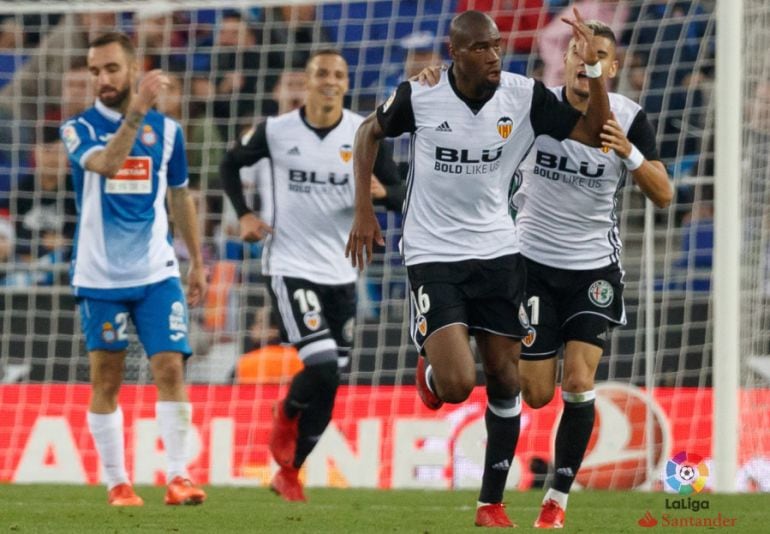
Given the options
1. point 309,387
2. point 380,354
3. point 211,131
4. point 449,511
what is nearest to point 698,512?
point 449,511

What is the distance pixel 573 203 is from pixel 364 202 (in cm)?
131

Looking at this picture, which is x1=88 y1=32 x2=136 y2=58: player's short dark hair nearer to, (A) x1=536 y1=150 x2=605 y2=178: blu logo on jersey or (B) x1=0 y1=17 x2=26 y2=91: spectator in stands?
(A) x1=536 y1=150 x2=605 y2=178: blu logo on jersey

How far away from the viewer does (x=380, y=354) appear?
11219mm

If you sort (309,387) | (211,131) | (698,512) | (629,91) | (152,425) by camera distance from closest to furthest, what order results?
(698,512) → (309,387) → (152,425) → (629,91) → (211,131)

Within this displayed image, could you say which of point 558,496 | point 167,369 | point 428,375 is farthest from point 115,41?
point 558,496

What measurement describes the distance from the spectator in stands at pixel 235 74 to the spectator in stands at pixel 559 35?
2.38 m

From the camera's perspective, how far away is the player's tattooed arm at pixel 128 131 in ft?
24.7

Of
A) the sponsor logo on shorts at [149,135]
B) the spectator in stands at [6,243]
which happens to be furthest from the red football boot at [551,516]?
the spectator in stands at [6,243]

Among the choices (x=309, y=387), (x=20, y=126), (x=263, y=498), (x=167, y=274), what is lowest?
(x=263, y=498)

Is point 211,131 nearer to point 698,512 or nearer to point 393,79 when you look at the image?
point 393,79

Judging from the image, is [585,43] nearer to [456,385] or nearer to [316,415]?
[456,385]

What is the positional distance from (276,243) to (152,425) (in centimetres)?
230

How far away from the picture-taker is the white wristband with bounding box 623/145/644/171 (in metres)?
6.71

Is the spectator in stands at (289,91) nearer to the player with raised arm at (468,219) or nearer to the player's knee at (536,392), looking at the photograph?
the player's knee at (536,392)
